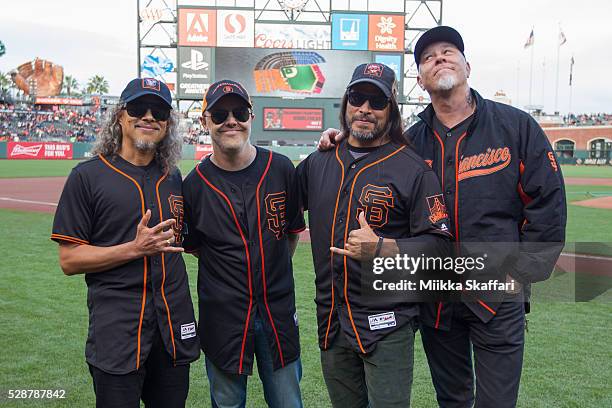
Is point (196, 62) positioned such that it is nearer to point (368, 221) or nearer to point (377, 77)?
point (377, 77)

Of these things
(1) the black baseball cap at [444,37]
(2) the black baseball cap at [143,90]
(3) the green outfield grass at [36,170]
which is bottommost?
(3) the green outfield grass at [36,170]

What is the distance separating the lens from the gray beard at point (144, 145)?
112 inches

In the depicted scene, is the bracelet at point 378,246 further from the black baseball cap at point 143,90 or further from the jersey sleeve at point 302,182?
the black baseball cap at point 143,90

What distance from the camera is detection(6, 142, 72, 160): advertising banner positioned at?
38.1 meters

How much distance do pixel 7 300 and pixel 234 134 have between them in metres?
4.57

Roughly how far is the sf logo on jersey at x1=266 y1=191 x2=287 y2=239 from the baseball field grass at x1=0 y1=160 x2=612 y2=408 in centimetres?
156

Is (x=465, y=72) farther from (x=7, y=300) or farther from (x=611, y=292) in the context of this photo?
(x=7, y=300)

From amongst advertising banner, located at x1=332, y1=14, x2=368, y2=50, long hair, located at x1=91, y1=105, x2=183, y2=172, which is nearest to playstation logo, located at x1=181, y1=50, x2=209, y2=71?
advertising banner, located at x1=332, y1=14, x2=368, y2=50

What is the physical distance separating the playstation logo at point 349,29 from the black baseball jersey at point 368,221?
145 feet

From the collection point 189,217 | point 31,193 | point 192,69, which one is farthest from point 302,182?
point 192,69

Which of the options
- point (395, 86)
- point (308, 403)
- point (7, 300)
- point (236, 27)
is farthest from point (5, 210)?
point (236, 27)

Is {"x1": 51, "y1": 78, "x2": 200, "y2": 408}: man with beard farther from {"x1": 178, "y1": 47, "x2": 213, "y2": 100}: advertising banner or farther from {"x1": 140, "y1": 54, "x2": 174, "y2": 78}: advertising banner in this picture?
{"x1": 140, "y1": 54, "x2": 174, "y2": 78}: advertising banner

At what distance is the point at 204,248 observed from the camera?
3.03 m

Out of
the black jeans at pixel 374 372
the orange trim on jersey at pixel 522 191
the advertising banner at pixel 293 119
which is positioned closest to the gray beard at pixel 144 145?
the black jeans at pixel 374 372
